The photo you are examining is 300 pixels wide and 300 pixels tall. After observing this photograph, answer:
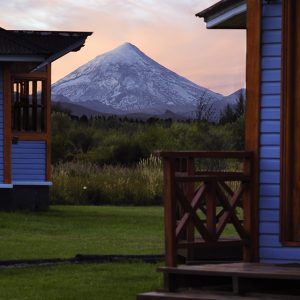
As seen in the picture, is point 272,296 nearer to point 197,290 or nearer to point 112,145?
point 197,290

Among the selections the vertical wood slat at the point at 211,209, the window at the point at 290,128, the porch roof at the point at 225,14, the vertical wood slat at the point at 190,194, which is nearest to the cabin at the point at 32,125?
the porch roof at the point at 225,14

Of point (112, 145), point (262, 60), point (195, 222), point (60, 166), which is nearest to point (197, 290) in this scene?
point (195, 222)

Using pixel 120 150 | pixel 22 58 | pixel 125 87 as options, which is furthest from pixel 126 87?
pixel 22 58

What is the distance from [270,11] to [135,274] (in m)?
4.52

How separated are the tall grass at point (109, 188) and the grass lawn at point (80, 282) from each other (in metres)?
14.4

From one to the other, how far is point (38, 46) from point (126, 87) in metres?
119

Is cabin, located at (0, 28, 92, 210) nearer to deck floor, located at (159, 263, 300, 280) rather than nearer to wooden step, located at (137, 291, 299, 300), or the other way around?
deck floor, located at (159, 263, 300, 280)

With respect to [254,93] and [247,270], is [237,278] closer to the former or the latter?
[247,270]

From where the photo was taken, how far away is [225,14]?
12.1 m

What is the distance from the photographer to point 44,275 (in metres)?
13.6

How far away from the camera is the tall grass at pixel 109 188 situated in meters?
29.1

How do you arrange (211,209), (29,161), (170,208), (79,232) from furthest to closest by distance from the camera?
(29,161)
(79,232)
(211,209)
(170,208)

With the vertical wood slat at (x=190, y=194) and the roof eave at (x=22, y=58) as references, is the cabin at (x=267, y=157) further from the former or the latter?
the roof eave at (x=22, y=58)

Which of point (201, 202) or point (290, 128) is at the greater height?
point (290, 128)
